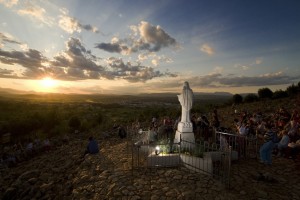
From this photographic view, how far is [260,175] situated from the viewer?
862 cm

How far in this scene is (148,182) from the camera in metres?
8.16

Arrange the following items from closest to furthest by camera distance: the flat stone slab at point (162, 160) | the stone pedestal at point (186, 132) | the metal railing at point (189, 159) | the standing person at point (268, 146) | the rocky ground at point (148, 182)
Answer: the rocky ground at point (148, 182) < the metal railing at point (189, 159) < the flat stone slab at point (162, 160) < the standing person at point (268, 146) < the stone pedestal at point (186, 132)

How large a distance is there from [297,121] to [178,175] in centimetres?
846

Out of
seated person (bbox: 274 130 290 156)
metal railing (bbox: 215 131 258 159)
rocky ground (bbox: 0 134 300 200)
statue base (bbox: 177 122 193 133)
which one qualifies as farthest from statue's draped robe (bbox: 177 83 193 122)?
seated person (bbox: 274 130 290 156)

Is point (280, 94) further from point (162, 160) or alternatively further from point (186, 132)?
point (162, 160)

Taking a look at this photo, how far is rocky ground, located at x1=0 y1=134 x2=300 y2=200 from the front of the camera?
737 centimetres

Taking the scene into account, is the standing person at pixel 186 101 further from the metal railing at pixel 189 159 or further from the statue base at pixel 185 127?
the metal railing at pixel 189 159

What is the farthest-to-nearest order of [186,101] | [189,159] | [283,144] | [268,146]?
[186,101], [283,144], [268,146], [189,159]

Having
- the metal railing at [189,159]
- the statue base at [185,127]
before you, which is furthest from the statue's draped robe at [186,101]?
the metal railing at [189,159]

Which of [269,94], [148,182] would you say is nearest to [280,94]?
[269,94]

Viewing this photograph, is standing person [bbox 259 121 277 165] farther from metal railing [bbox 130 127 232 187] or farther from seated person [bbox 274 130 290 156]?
metal railing [bbox 130 127 232 187]

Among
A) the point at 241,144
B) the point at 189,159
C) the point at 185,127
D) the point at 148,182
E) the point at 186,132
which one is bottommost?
the point at 148,182

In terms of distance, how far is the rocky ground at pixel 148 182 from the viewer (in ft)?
24.2

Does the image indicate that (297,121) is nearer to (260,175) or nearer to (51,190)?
(260,175)
